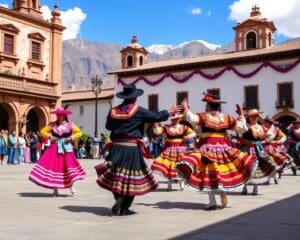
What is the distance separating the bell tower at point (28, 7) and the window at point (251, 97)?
17173 mm

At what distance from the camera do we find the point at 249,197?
9.11 meters

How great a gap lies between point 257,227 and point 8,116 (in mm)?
29989

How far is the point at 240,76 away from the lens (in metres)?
40.9

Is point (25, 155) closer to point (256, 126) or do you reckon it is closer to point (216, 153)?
point (256, 126)

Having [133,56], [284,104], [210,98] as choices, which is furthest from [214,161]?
[133,56]

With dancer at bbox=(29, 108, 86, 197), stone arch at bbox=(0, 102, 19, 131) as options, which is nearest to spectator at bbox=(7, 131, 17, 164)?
stone arch at bbox=(0, 102, 19, 131)

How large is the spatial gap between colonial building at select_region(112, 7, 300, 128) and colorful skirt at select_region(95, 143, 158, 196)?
32524 millimetres

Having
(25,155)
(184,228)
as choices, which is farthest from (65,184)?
(25,155)

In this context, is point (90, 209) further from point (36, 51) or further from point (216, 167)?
point (36, 51)

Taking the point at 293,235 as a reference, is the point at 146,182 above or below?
above

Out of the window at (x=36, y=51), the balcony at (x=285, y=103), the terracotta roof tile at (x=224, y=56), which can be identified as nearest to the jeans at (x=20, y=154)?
the window at (x=36, y=51)

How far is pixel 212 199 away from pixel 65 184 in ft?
9.32

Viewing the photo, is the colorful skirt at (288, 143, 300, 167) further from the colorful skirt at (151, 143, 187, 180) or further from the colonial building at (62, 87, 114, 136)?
the colonial building at (62, 87, 114, 136)

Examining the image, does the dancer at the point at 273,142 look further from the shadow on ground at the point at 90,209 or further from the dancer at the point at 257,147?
the shadow on ground at the point at 90,209
